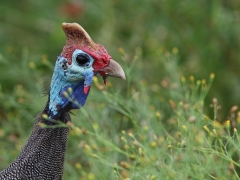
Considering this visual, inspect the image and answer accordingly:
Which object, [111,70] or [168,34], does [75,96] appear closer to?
[111,70]

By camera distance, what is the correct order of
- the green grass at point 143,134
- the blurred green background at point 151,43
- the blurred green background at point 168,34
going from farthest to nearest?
the blurred green background at point 168,34, the blurred green background at point 151,43, the green grass at point 143,134

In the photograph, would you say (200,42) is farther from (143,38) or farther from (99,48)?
(99,48)

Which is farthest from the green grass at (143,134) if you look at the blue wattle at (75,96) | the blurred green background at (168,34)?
the blurred green background at (168,34)

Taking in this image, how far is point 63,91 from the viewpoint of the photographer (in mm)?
2350

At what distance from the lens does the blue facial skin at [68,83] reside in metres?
2.34

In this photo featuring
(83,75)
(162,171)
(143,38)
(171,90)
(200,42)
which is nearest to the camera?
(162,171)

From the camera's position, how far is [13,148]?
3395 mm

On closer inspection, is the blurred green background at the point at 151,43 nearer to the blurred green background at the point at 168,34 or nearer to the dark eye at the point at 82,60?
the blurred green background at the point at 168,34

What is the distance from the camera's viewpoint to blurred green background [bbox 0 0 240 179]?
3531mm

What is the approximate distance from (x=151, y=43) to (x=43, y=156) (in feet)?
5.63

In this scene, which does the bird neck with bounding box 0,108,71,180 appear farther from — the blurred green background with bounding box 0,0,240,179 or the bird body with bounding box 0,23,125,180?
the blurred green background with bounding box 0,0,240,179

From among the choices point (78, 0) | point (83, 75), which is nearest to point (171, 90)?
point (83, 75)

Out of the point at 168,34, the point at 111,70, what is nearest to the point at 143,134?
the point at 111,70

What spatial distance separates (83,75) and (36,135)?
0.26 m
